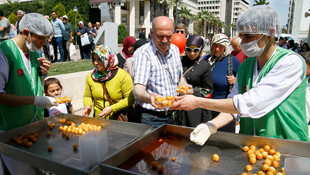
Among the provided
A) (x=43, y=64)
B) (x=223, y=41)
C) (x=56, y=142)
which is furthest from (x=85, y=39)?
(x=56, y=142)

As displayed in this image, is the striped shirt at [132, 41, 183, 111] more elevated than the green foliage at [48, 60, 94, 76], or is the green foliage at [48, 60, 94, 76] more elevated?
the striped shirt at [132, 41, 183, 111]

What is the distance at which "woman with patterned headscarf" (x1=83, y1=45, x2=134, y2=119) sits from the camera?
2.96 m

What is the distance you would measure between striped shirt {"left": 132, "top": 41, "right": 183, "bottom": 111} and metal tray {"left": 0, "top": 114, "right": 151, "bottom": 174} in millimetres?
409

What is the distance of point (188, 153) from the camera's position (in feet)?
5.85

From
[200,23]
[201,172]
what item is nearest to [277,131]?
[201,172]

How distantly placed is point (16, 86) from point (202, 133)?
175 centimetres

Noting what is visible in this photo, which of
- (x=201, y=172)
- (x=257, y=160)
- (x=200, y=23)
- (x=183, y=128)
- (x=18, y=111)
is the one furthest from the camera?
(x=200, y=23)

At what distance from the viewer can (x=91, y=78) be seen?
3029 mm

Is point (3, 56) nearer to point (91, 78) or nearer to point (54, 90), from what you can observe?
point (91, 78)

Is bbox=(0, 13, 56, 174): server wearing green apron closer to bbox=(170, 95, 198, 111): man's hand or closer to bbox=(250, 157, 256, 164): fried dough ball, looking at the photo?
bbox=(170, 95, 198, 111): man's hand

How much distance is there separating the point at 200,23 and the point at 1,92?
65572 millimetres

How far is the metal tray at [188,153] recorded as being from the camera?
1551 mm

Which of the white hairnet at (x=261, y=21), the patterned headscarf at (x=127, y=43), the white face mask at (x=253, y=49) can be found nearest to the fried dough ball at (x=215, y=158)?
the white face mask at (x=253, y=49)

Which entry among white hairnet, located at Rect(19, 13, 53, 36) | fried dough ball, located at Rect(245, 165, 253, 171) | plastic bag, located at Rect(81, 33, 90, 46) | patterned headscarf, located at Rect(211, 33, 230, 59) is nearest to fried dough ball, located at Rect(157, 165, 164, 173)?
fried dough ball, located at Rect(245, 165, 253, 171)
